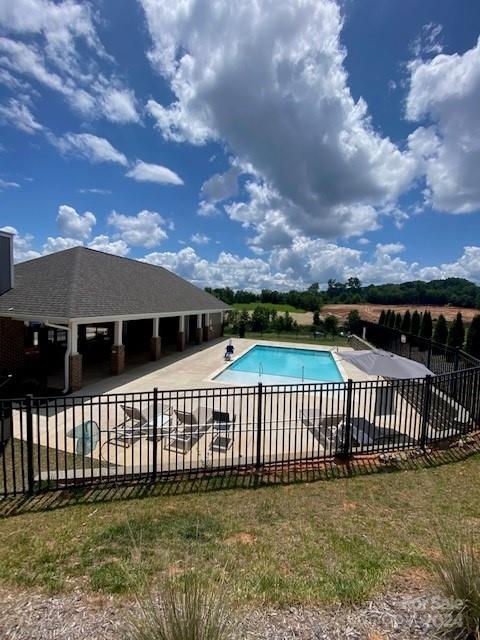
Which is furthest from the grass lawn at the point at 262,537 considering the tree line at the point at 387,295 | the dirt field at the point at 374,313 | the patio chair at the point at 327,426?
the tree line at the point at 387,295

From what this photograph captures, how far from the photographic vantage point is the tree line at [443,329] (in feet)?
48.2

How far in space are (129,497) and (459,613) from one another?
4.71m

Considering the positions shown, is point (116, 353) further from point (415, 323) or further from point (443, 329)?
point (415, 323)

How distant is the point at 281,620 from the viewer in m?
2.65

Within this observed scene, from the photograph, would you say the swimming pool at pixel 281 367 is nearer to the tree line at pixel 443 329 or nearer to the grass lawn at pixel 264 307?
the tree line at pixel 443 329

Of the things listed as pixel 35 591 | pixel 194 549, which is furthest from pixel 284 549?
pixel 35 591

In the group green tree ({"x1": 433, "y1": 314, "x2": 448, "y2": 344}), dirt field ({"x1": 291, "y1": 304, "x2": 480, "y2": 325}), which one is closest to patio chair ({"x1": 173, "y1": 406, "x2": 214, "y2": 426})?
green tree ({"x1": 433, "y1": 314, "x2": 448, "y2": 344})

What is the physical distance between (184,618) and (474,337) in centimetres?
1630

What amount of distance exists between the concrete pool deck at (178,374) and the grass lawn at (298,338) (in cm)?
669

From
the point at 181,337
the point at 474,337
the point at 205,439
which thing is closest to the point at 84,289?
the point at 181,337

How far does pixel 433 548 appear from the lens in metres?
3.79

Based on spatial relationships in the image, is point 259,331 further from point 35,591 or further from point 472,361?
point 35,591

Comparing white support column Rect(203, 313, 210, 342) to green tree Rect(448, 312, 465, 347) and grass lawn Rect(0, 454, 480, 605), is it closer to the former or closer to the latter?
green tree Rect(448, 312, 465, 347)

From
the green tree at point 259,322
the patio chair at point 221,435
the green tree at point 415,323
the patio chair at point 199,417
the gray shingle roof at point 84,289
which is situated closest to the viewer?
the patio chair at point 221,435
